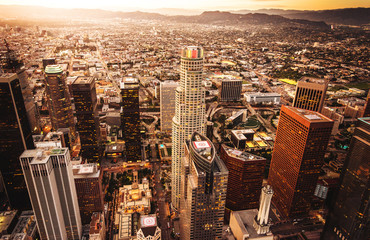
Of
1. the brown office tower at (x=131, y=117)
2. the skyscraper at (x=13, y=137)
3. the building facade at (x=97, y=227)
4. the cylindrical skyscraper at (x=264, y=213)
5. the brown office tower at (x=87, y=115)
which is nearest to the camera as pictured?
the cylindrical skyscraper at (x=264, y=213)

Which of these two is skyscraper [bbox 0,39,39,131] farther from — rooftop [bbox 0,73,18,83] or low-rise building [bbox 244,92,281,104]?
low-rise building [bbox 244,92,281,104]

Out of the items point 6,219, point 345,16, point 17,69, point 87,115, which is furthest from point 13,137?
point 345,16

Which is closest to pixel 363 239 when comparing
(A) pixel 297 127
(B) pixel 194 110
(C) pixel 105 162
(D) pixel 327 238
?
(D) pixel 327 238

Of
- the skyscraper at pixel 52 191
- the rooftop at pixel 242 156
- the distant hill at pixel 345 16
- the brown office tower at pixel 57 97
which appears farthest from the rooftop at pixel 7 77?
the distant hill at pixel 345 16

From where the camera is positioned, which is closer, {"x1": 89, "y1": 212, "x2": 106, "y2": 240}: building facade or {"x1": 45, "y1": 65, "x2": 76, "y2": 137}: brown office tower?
{"x1": 89, "y1": 212, "x2": 106, "y2": 240}: building facade

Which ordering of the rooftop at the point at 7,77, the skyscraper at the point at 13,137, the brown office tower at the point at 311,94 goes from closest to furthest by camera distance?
the rooftop at the point at 7,77 < the skyscraper at the point at 13,137 < the brown office tower at the point at 311,94

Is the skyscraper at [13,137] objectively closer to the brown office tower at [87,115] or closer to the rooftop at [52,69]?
the brown office tower at [87,115]

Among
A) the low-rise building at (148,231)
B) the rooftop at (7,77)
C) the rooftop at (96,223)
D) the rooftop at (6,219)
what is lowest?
the rooftop at (6,219)

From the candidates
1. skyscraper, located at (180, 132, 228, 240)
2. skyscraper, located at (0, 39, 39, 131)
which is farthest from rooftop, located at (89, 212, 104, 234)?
skyscraper, located at (0, 39, 39, 131)
